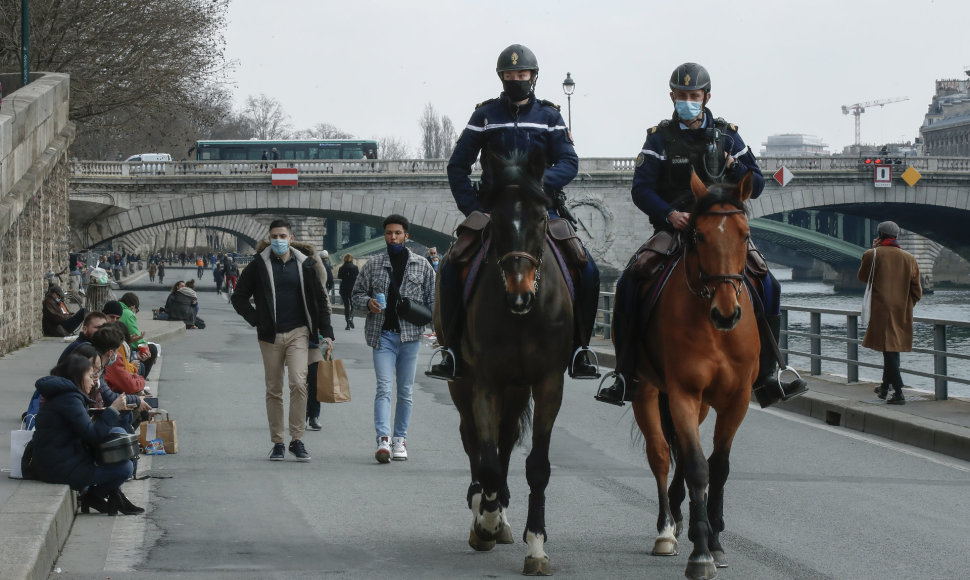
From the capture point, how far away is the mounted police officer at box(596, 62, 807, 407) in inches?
301

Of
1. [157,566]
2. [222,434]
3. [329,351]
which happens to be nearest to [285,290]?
[329,351]

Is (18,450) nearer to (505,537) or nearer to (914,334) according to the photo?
(505,537)

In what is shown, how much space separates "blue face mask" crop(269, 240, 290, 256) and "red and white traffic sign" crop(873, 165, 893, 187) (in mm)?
60727

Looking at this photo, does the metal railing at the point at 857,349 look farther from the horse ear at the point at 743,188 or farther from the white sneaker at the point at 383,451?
the horse ear at the point at 743,188

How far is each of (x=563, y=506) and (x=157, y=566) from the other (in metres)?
2.86

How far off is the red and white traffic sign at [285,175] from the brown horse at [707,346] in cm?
5823

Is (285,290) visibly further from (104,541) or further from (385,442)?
(104,541)

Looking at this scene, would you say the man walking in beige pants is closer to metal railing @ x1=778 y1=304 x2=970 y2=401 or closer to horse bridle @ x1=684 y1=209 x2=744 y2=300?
horse bridle @ x1=684 y1=209 x2=744 y2=300

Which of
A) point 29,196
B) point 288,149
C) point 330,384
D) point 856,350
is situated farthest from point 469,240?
point 288,149

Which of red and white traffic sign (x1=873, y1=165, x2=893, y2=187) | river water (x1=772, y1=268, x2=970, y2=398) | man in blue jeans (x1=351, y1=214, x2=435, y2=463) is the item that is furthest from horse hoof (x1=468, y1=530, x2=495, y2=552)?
red and white traffic sign (x1=873, y1=165, x2=893, y2=187)

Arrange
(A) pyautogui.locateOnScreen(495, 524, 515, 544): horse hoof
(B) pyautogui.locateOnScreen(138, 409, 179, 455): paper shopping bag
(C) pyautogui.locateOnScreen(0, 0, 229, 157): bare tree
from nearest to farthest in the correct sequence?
1. (A) pyautogui.locateOnScreen(495, 524, 515, 544): horse hoof
2. (B) pyautogui.locateOnScreen(138, 409, 179, 455): paper shopping bag
3. (C) pyautogui.locateOnScreen(0, 0, 229, 157): bare tree

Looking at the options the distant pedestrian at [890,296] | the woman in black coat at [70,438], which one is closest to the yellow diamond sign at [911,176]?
the distant pedestrian at [890,296]

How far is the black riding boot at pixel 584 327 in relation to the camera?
744cm

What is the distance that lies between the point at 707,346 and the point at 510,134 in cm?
187
